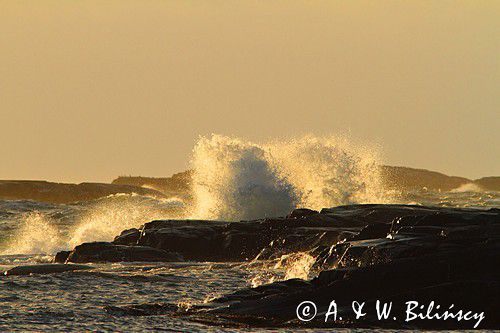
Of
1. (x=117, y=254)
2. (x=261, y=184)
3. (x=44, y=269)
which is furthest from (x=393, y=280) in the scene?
(x=261, y=184)

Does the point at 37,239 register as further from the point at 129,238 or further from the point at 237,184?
the point at 129,238

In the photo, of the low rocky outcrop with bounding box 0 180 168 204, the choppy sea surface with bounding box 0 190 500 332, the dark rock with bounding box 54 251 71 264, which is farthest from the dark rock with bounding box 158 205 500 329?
the low rocky outcrop with bounding box 0 180 168 204

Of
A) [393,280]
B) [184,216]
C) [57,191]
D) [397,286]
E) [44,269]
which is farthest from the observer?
[57,191]

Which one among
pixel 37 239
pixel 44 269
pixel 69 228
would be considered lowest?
pixel 44 269

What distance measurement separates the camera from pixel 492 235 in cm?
1778

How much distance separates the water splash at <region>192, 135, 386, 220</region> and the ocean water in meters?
0.04

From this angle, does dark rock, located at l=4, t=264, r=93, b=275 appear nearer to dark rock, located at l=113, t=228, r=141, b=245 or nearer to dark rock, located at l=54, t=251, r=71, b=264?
dark rock, located at l=54, t=251, r=71, b=264

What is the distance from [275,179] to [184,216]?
599 centimetres

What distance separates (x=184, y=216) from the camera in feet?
152

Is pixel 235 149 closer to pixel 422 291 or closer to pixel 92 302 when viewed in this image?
pixel 92 302

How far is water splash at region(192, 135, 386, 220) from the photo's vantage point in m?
41.2

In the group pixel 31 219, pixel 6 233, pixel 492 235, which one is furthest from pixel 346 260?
pixel 31 219

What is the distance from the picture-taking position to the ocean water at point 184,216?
17.4m

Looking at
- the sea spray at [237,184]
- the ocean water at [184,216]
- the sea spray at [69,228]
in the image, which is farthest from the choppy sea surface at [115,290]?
the sea spray at [237,184]
